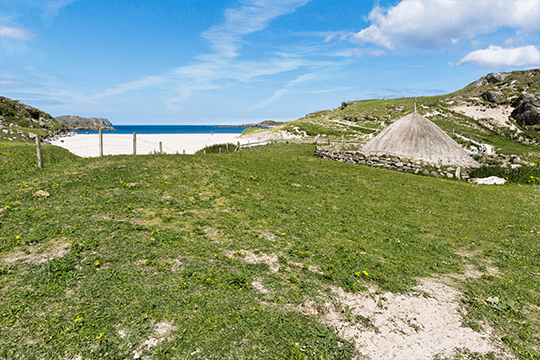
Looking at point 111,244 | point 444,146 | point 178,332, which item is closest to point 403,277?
point 178,332

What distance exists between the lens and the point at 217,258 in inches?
342

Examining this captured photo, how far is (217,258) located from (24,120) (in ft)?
232

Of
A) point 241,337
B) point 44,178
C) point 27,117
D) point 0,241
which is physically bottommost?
point 241,337

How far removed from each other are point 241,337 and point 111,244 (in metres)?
5.65

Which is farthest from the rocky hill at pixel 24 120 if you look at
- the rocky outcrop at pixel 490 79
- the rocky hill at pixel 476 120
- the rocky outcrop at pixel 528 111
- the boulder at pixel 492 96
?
the rocky outcrop at pixel 490 79

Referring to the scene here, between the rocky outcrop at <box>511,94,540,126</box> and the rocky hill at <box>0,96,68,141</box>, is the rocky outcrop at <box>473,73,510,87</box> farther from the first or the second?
the rocky hill at <box>0,96,68,141</box>

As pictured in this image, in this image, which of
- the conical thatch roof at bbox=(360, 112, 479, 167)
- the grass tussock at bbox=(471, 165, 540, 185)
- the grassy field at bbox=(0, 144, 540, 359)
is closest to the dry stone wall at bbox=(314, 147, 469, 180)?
the conical thatch roof at bbox=(360, 112, 479, 167)

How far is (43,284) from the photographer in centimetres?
684

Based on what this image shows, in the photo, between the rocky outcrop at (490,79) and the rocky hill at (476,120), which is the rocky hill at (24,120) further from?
the rocky outcrop at (490,79)

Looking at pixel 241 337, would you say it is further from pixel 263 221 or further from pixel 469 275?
pixel 469 275

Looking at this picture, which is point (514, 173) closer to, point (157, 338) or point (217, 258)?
point (217, 258)

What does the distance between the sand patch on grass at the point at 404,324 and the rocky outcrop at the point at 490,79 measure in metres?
98.4

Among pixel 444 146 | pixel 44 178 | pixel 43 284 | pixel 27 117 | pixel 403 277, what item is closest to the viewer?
pixel 43 284

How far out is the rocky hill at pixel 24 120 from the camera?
4309cm
